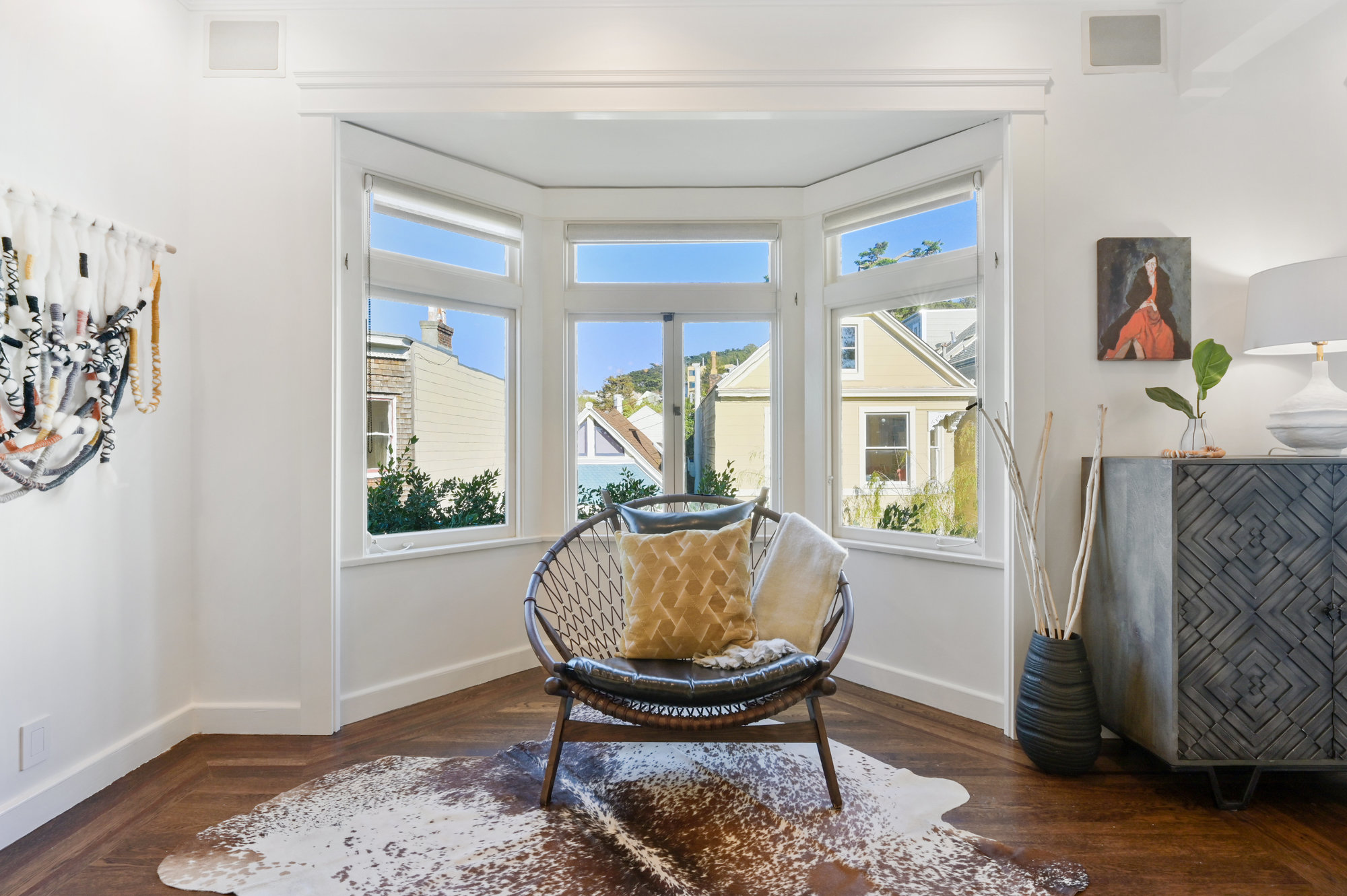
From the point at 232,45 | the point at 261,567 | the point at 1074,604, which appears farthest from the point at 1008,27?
the point at 261,567

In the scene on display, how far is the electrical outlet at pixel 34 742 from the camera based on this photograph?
1.90 meters

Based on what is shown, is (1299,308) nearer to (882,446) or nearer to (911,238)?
(911,238)

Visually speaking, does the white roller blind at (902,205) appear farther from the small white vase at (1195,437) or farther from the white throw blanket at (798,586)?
the white throw blanket at (798,586)

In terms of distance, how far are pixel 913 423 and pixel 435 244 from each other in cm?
240

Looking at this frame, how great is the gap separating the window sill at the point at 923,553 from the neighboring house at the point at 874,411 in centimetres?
27

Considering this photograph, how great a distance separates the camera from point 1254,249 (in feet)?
8.29

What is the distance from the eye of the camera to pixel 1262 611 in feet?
6.73

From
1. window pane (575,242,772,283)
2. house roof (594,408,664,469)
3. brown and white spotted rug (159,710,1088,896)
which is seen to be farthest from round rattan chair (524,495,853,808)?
window pane (575,242,772,283)

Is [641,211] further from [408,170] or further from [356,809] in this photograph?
[356,809]

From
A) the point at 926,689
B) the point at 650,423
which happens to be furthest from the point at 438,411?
the point at 926,689

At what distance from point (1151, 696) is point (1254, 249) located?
1.74m

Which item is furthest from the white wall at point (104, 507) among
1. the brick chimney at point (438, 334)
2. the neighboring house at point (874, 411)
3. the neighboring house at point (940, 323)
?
the neighboring house at point (940, 323)

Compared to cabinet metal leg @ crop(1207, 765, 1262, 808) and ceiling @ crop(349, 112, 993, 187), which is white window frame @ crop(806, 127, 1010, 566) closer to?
ceiling @ crop(349, 112, 993, 187)

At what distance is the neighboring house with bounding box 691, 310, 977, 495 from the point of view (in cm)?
303
